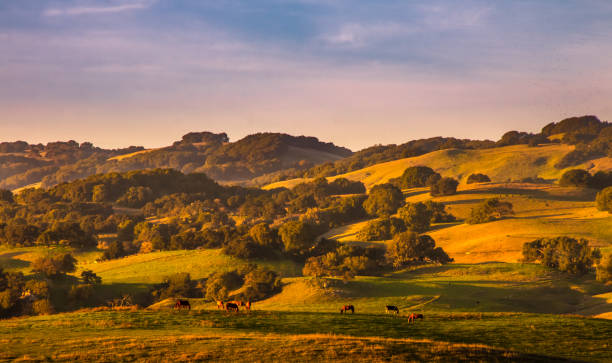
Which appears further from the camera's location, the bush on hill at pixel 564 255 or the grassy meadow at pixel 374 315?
the bush on hill at pixel 564 255

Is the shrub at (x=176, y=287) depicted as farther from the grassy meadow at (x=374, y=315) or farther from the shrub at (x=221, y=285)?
the shrub at (x=221, y=285)

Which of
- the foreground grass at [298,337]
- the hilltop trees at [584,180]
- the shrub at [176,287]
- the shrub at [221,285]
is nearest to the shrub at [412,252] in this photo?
the shrub at [221,285]

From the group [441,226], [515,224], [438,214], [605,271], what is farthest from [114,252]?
[605,271]

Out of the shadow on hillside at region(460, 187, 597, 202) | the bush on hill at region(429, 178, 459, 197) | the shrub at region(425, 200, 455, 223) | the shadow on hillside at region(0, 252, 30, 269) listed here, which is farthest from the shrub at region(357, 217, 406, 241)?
the shadow on hillside at region(0, 252, 30, 269)

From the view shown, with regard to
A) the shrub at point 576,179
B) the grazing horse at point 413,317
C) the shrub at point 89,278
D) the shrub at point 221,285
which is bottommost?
the shrub at point 221,285

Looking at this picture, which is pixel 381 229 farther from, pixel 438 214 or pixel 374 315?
pixel 374 315

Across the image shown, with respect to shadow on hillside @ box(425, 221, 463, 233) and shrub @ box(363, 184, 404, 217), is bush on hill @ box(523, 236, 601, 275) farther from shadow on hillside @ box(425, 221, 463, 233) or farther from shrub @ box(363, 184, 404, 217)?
shrub @ box(363, 184, 404, 217)

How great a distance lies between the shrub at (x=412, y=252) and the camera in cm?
7900

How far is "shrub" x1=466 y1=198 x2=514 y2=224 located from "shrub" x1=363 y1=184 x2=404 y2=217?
26.9 metres

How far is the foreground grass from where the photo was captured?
2364 centimetres

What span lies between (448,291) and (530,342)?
90.3 feet

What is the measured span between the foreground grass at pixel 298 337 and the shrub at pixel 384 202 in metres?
94.7

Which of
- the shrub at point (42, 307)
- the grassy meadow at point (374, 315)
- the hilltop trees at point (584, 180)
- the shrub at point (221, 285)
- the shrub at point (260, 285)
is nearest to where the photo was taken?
the grassy meadow at point (374, 315)

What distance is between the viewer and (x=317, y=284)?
5838 centimetres
